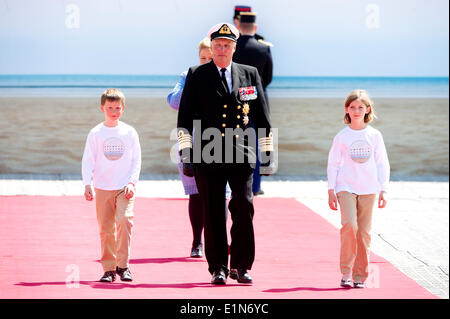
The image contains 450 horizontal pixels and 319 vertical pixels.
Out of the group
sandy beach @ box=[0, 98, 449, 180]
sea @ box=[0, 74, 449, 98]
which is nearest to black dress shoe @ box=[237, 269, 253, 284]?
sandy beach @ box=[0, 98, 449, 180]

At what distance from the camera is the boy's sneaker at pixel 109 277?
21.3 feet

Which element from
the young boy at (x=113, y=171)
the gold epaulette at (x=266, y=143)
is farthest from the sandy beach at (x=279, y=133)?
the young boy at (x=113, y=171)

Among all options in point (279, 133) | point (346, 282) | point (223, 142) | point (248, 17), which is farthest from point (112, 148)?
point (279, 133)

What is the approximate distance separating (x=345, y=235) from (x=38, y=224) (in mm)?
3638

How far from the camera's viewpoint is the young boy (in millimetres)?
6492

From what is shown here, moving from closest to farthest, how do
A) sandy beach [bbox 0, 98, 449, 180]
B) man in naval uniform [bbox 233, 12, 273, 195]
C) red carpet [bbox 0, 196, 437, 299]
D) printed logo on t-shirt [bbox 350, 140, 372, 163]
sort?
red carpet [bbox 0, 196, 437, 299] < printed logo on t-shirt [bbox 350, 140, 372, 163] < man in naval uniform [bbox 233, 12, 273, 195] < sandy beach [bbox 0, 98, 449, 180]

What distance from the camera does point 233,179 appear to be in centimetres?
659

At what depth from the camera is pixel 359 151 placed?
6426mm

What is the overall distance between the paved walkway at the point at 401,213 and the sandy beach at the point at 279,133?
170cm

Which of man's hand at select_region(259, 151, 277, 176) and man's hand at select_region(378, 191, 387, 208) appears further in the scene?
man's hand at select_region(259, 151, 277, 176)

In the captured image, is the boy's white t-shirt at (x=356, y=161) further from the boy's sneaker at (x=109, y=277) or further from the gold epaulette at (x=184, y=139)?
the boy's sneaker at (x=109, y=277)

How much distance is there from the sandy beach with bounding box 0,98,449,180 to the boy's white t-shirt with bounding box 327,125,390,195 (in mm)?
7549

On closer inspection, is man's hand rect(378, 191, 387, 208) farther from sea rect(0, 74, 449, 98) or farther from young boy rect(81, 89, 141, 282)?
sea rect(0, 74, 449, 98)
